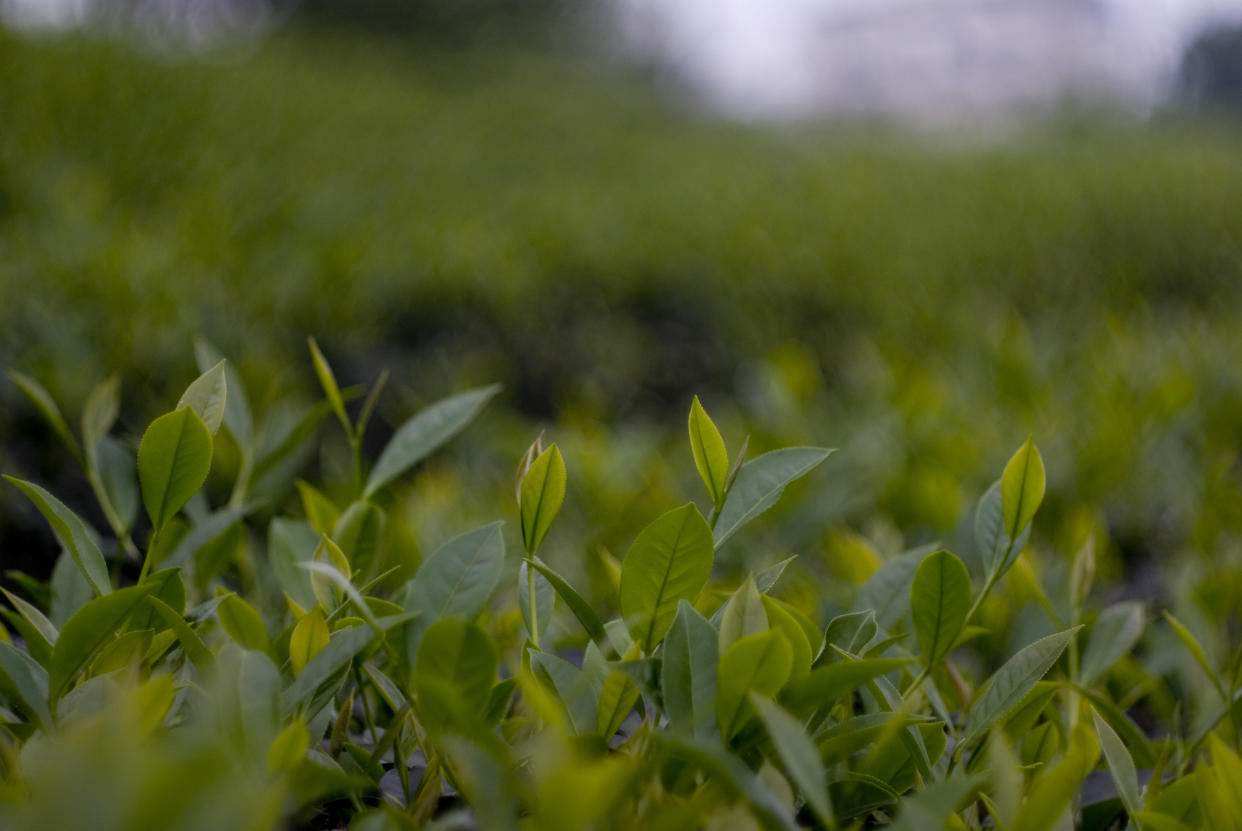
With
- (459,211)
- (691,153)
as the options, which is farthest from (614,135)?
(459,211)

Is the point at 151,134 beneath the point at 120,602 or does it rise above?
above

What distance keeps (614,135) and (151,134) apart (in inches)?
271

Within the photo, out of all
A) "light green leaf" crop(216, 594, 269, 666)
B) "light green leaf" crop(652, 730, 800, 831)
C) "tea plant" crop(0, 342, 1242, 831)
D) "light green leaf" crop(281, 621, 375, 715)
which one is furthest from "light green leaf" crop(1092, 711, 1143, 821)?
"light green leaf" crop(216, 594, 269, 666)

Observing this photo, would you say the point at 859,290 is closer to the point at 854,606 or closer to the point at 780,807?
the point at 854,606

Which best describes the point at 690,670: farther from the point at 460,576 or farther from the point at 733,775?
the point at 460,576

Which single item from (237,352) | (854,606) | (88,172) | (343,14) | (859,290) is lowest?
(859,290)

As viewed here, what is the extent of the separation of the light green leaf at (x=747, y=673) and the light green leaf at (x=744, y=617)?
0.05 metres

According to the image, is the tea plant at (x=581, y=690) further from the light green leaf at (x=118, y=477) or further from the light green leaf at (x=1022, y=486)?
the light green leaf at (x=118, y=477)

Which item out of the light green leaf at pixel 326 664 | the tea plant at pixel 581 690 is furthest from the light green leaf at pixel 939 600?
the light green leaf at pixel 326 664

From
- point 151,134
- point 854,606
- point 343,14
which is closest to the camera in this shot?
point 854,606

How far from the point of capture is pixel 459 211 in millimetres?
5590

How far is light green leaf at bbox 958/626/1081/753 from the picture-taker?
31.9 inches

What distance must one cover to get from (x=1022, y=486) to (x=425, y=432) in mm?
667

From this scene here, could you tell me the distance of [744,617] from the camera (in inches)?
30.0
